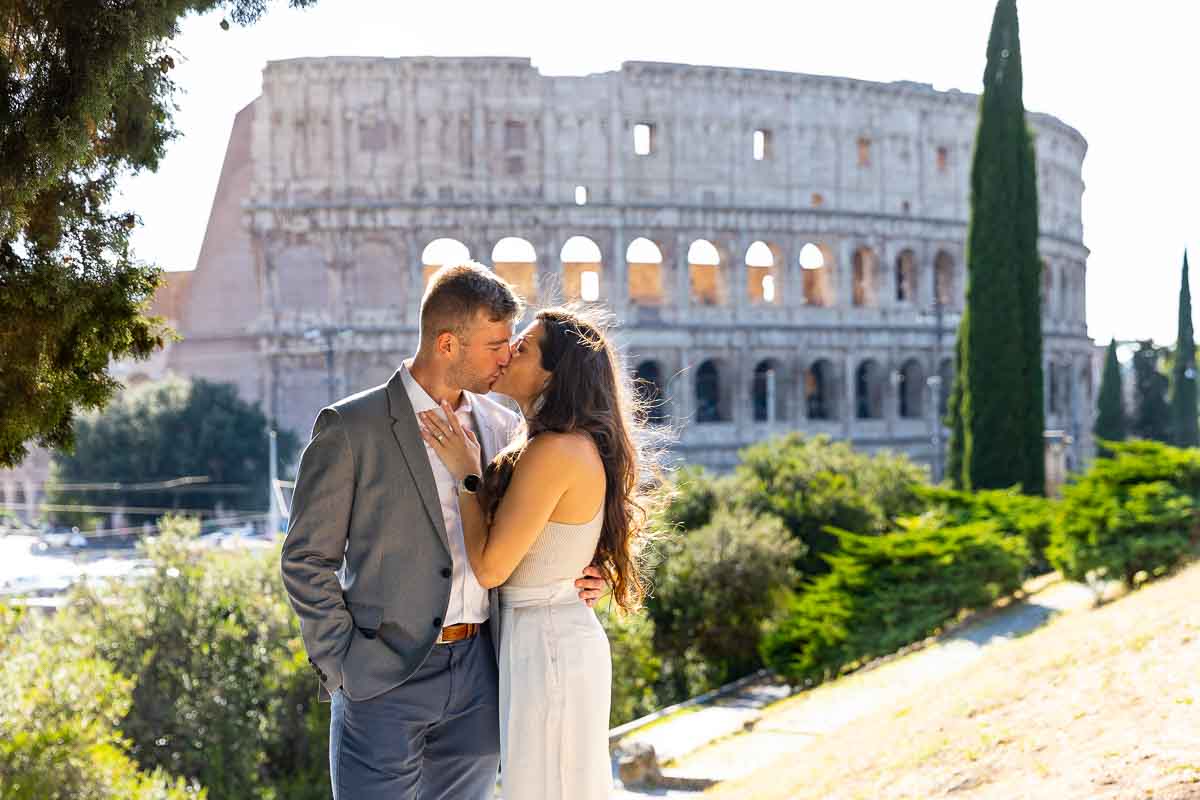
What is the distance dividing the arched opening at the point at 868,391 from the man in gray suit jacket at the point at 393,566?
33340 millimetres

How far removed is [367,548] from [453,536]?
0.83 ft

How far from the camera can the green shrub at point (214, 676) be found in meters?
10.7

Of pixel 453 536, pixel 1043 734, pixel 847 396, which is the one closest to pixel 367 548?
pixel 453 536

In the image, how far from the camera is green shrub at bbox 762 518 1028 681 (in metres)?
12.3

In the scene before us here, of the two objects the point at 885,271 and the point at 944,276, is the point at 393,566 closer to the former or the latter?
the point at 885,271

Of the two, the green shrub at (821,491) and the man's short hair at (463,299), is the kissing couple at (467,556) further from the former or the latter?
the green shrub at (821,491)

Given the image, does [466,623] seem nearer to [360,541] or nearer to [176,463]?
[360,541]

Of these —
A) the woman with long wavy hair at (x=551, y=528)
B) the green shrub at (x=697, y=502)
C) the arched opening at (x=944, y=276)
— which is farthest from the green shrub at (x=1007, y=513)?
the arched opening at (x=944, y=276)

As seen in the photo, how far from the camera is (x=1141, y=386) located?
145 feet

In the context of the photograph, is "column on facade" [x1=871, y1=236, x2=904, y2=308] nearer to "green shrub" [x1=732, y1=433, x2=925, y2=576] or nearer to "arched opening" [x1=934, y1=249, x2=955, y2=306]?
"arched opening" [x1=934, y1=249, x2=955, y2=306]

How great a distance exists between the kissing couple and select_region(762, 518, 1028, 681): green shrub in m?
9.39

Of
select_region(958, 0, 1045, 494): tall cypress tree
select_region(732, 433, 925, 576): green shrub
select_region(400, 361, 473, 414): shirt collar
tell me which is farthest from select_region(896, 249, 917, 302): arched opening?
select_region(400, 361, 473, 414): shirt collar

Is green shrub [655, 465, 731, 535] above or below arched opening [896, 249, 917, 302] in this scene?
below

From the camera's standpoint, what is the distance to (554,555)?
10.6 ft
